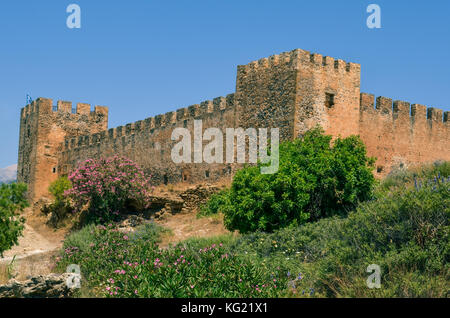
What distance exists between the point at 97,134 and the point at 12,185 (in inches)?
619

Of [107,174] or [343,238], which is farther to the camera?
[107,174]

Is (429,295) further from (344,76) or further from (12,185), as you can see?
(12,185)

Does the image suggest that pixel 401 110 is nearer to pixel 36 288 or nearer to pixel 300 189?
pixel 300 189

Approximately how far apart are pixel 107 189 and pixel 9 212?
24.5ft

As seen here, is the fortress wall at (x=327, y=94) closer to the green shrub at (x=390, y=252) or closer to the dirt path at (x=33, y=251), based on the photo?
the green shrub at (x=390, y=252)

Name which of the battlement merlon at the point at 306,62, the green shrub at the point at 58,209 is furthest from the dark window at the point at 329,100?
the green shrub at the point at 58,209

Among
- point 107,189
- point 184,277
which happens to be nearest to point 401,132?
point 107,189

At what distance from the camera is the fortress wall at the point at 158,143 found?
22422 mm

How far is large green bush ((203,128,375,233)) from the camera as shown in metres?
14.5

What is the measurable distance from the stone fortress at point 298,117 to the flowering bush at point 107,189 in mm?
2098

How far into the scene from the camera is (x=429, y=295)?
8.17m

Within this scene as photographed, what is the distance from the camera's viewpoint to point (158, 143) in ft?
88.4

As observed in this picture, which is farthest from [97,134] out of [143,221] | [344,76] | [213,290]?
[213,290]

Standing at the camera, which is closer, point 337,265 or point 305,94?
point 337,265
